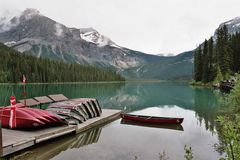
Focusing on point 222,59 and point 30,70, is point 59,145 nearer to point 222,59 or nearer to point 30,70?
point 222,59

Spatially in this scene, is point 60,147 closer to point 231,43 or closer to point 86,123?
point 86,123

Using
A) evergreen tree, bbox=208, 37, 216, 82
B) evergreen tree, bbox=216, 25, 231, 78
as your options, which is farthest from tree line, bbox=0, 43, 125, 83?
evergreen tree, bbox=216, 25, 231, 78

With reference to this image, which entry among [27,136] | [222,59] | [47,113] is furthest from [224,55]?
[27,136]

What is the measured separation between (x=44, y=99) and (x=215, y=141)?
19024mm

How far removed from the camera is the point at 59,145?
64.5ft

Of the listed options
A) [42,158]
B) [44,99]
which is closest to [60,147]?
[42,158]

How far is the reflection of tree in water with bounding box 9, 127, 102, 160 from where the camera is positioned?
16.7 metres

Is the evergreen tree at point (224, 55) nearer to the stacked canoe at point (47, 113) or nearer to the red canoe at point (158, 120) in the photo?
the red canoe at point (158, 120)

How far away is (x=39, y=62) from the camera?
16850 centimetres

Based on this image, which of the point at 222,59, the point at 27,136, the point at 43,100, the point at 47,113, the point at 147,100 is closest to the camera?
the point at 27,136

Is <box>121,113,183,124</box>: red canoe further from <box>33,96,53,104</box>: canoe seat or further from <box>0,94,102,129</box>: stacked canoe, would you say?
<box>33,96,53,104</box>: canoe seat

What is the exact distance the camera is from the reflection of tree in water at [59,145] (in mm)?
16678

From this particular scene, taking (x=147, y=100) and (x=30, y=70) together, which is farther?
(x=30, y=70)

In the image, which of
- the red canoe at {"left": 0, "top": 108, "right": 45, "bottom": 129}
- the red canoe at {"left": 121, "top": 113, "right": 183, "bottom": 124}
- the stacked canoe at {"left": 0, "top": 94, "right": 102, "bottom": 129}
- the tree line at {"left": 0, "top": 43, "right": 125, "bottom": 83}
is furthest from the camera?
the tree line at {"left": 0, "top": 43, "right": 125, "bottom": 83}
